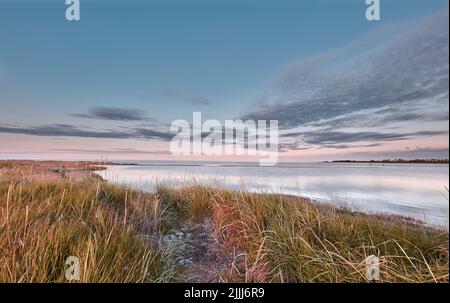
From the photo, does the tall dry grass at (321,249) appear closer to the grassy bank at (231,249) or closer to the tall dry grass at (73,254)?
the grassy bank at (231,249)

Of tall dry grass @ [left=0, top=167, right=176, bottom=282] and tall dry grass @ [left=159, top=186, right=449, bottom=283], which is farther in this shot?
tall dry grass @ [left=159, top=186, right=449, bottom=283]

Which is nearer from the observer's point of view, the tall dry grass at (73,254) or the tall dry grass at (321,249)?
the tall dry grass at (73,254)

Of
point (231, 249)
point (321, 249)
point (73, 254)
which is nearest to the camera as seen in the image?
point (73, 254)

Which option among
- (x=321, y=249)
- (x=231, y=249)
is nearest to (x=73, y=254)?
(x=231, y=249)

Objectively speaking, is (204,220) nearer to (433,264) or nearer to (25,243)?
(25,243)

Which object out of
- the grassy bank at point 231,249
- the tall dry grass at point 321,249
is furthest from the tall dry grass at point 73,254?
the tall dry grass at point 321,249

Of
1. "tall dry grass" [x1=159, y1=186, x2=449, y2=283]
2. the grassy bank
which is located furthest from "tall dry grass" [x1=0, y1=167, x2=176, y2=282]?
"tall dry grass" [x1=159, y1=186, x2=449, y2=283]

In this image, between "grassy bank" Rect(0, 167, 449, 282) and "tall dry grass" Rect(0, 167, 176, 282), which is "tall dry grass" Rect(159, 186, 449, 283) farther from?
"tall dry grass" Rect(0, 167, 176, 282)

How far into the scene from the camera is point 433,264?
7.38 ft

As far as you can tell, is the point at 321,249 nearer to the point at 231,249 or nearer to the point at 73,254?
the point at 231,249
